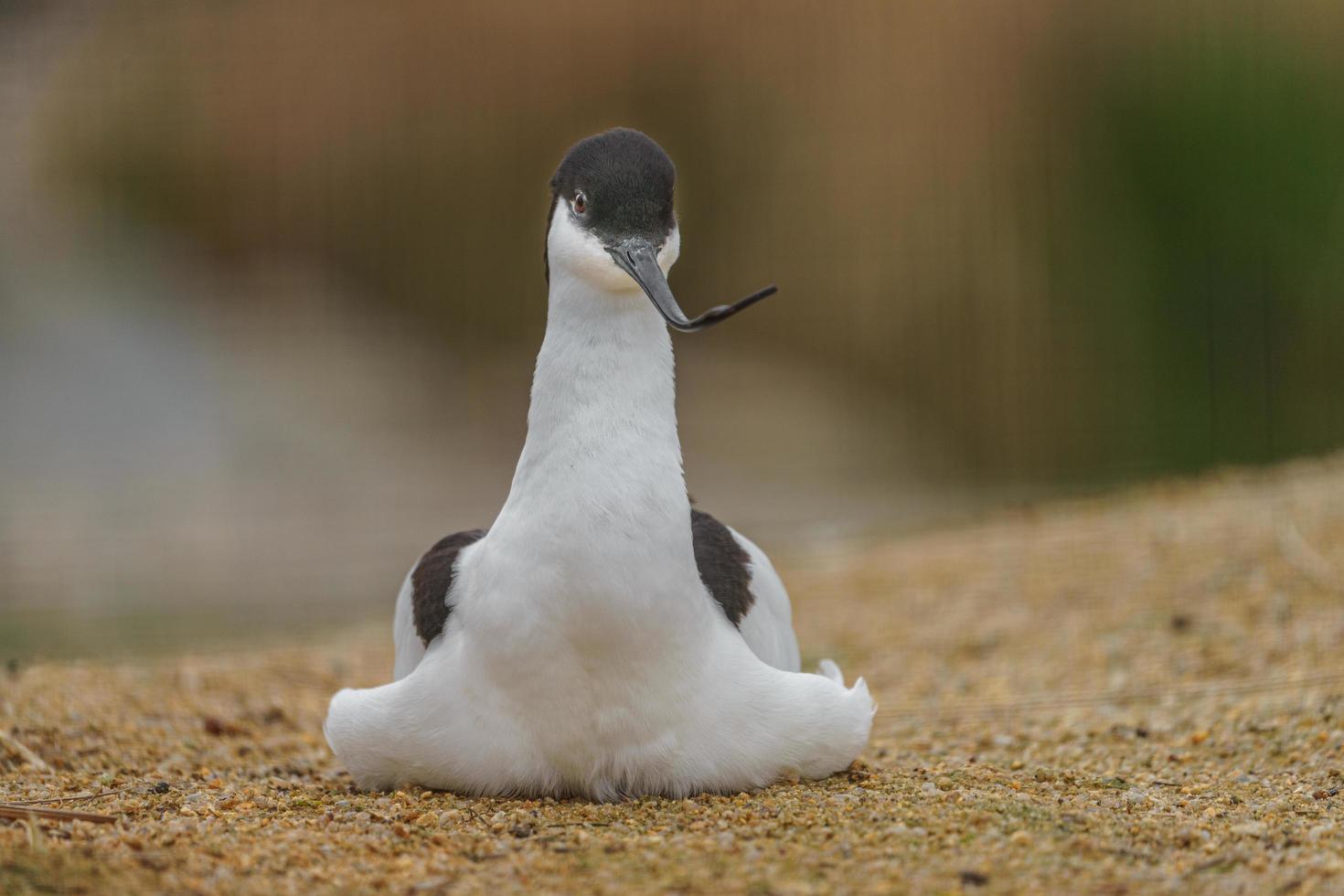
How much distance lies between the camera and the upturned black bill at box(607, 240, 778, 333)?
279cm

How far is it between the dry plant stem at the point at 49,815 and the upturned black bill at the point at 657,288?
146 cm

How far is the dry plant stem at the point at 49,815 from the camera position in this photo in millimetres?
2785

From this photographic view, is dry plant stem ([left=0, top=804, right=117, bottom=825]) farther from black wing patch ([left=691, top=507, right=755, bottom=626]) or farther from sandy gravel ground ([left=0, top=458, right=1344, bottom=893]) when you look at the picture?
black wing patch ([left=691, top=507, right=755, bottom=626])

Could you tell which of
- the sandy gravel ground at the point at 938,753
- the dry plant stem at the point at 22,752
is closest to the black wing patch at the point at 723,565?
the sandy gravel ground at the point at 938,753

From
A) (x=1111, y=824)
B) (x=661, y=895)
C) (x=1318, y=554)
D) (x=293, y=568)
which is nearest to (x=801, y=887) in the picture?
(x=661, y=895)

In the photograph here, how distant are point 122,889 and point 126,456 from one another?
5.51 meters

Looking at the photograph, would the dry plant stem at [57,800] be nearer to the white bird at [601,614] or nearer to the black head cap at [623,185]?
the white bird at [601,614]

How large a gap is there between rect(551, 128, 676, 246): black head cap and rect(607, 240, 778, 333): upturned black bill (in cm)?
4

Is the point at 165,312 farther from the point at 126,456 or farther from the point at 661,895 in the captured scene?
the point at 661,895

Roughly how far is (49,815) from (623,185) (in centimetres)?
166

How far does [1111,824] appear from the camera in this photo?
9.31 ft

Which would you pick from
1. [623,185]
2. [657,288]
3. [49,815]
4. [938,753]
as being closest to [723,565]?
[657,288]

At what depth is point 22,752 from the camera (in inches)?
149

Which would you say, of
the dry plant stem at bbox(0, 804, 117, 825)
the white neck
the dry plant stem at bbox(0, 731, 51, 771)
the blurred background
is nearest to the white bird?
the white neck
